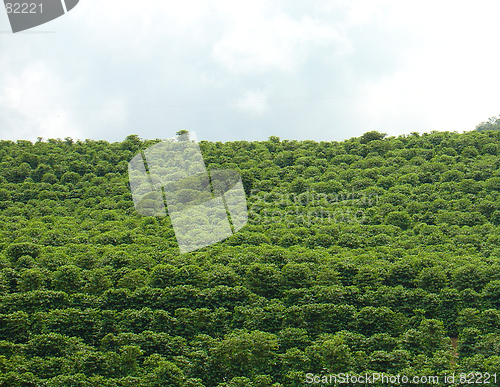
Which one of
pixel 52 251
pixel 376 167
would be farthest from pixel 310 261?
pixel 376 167

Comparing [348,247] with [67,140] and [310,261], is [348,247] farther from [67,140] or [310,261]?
[67,140]

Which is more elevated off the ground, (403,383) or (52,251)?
(52,251)

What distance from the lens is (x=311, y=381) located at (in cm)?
1734

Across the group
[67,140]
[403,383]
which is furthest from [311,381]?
[67,140]

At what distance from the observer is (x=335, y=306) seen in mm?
19984

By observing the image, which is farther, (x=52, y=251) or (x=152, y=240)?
(x=152, y=240)

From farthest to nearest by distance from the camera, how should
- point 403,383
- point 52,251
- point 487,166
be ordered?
1. point 487,166
2. point 52,251
3. point 403,383

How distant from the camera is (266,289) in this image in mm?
21484

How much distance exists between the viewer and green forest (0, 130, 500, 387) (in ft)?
58.9

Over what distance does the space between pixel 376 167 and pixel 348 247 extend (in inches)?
420

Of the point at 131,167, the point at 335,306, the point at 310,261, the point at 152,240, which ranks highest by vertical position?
the point at 131,167

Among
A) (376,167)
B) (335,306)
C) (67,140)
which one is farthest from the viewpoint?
(67,140)

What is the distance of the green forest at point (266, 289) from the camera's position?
58.9 ft

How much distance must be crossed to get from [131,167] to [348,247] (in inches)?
679
